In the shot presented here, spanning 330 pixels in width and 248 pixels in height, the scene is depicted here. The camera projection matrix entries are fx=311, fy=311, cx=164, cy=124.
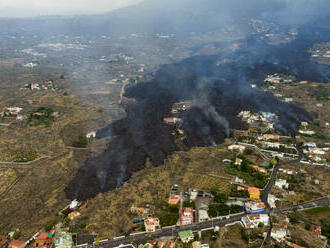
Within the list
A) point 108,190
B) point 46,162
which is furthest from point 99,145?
point 108,190

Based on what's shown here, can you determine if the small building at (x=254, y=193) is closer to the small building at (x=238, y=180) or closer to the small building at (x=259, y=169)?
the small building at (x=238, y=180)

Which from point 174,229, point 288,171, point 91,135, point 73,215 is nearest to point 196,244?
point 174,229

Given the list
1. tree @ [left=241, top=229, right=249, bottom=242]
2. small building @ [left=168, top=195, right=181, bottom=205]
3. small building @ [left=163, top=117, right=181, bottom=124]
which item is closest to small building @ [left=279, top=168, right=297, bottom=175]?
tree @ [left=241, top=229, right=249, bottom=242]

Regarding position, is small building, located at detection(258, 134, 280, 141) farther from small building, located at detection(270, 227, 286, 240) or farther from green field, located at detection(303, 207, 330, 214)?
small building, located at detection(270, 227, 286, 240)

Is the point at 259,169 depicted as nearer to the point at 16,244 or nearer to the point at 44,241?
the point at 44,241

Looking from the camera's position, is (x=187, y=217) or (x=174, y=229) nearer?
(x=174, y=229)

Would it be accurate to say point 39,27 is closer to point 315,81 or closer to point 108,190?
point 315,81

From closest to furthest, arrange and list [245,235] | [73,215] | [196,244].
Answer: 1. [196,244]
2. [245,235]
3. [73,215]

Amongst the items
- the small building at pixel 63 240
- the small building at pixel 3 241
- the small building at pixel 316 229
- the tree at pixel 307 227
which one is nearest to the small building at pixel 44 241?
the small building at pixel 63 240
